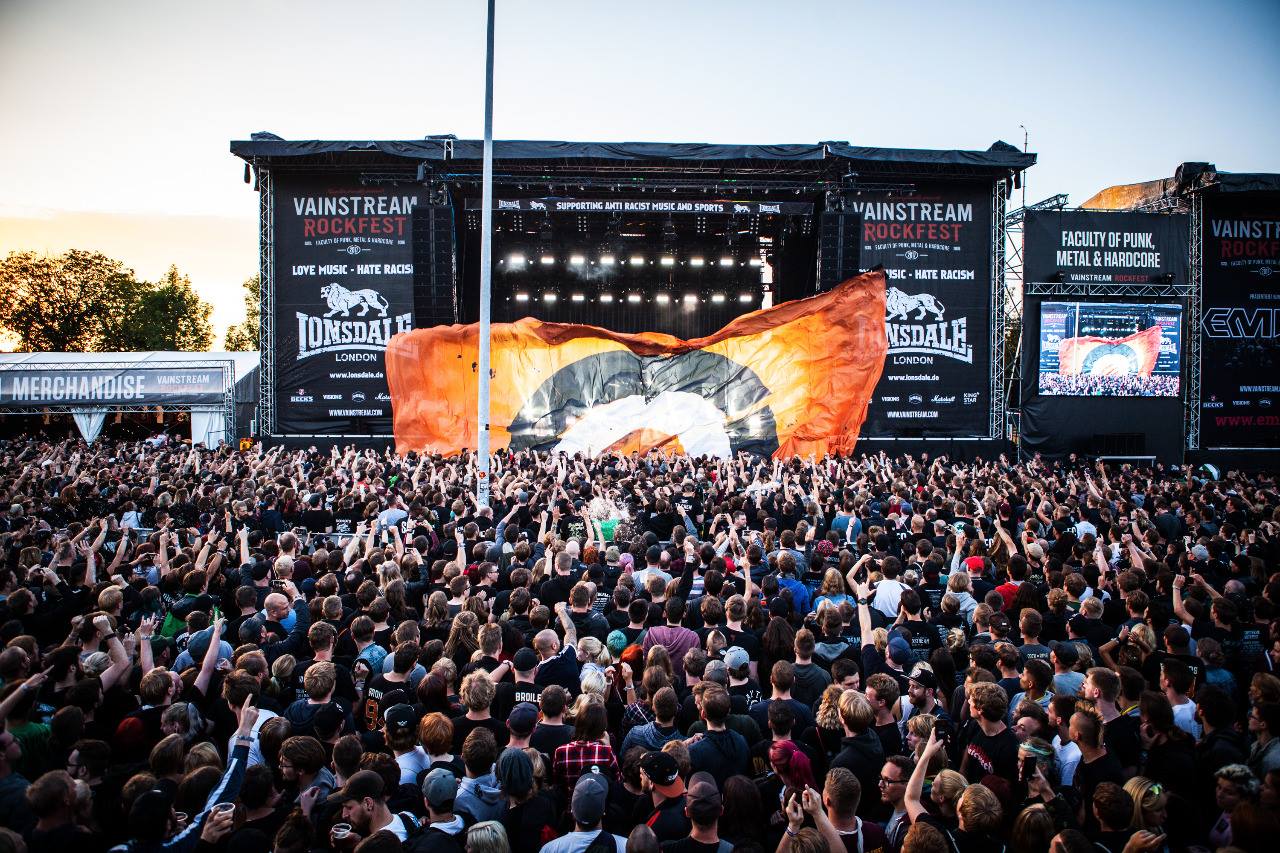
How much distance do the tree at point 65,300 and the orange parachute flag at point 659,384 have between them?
1895 inches

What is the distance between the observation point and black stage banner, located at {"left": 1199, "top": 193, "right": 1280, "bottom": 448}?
2442 centimetres

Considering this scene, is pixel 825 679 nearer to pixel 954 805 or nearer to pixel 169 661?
pixel 954 805

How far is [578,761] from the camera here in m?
3.83

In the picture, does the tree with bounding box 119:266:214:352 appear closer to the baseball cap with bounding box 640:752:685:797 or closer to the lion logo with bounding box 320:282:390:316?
the lion logo with bounding box 320:282:390:316

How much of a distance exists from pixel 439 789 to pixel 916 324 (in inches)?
901

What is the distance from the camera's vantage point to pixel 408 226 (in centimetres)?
2277

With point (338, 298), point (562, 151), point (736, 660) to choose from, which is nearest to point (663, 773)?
point (736, 660)

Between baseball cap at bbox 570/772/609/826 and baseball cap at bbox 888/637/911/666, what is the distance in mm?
2627

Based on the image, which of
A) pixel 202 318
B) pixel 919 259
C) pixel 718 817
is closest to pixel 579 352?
pixel 919 259

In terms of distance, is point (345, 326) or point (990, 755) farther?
point (345, 326)

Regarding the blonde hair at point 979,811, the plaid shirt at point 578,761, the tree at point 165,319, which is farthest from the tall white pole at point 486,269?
the tree at point 165,319

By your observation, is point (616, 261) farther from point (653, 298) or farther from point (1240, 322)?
point (1240, 322)

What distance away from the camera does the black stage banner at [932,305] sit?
2327cm

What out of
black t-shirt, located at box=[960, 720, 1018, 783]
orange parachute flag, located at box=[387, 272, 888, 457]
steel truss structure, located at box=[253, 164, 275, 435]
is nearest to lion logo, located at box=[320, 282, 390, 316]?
steel truss structure, located at box=[253, 164, 275, 435]
